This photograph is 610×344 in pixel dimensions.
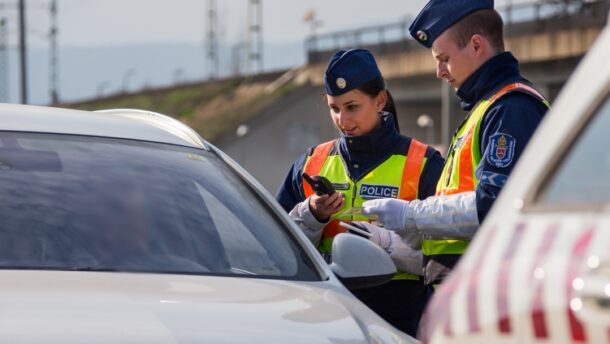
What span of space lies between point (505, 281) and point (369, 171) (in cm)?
370

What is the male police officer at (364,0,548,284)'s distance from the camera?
513 cm

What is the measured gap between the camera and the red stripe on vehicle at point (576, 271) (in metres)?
2.40

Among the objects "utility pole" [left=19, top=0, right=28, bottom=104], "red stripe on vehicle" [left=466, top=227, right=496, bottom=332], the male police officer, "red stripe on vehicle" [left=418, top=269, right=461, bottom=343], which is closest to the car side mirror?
the male police officer

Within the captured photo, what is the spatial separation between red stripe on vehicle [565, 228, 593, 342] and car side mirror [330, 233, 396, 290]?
8.05 ft

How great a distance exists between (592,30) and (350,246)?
3719 centimetres

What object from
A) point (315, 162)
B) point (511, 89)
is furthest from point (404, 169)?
point (511, 89)

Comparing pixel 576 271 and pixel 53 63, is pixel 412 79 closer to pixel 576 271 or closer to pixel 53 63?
pixel 53 63

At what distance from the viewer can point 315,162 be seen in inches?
255

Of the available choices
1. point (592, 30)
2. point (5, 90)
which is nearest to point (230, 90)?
point (5, 90)

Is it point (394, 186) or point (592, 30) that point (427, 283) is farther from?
point (592, 30)

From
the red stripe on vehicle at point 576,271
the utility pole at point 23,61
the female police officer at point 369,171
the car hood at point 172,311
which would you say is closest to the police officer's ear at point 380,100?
the female police officer at point 369,171

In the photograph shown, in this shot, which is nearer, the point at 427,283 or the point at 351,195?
the point at 427,283

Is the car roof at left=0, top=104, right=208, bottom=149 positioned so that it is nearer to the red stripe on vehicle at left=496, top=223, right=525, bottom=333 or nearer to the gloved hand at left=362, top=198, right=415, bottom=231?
the gloved hand at left=362, top=198, right=415, bottom=231

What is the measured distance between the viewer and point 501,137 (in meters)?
5.12
